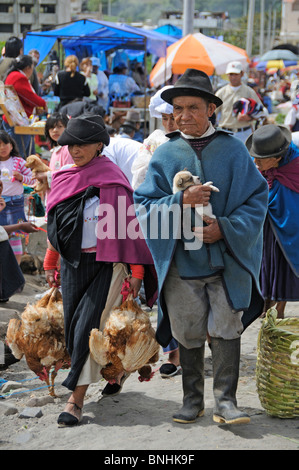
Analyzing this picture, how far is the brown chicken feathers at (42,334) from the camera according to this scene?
16.5ft

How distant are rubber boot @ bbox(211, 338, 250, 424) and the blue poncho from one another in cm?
29

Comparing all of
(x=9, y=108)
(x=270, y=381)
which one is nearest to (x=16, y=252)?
(x=9, y=108)

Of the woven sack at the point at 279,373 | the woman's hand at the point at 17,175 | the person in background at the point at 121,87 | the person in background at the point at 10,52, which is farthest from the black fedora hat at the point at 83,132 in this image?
the person in background at the point at 121,87

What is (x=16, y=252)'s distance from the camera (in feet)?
28.0

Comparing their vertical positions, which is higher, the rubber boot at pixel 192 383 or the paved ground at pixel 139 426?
the rubber boot at pixel 192 383

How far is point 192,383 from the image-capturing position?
15.1ft

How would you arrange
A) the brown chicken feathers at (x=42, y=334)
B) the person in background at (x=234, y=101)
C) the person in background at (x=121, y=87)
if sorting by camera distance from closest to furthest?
the brown chicken feathers at (x=42, y=334)
the person in background at (x=234, y=101)
the person in background at (x=121, y=87)

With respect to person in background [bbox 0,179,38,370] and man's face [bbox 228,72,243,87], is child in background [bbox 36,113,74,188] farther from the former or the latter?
man's face [bbox 228,72,243,87]

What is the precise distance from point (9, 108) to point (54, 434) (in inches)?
270

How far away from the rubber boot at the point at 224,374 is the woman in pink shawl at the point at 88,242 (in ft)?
2.25

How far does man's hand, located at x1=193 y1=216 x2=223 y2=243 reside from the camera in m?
4.23

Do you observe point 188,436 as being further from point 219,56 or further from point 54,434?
point 219,56

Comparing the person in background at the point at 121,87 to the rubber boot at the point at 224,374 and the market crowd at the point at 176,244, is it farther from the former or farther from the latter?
the rubber boot at the point at 224,374

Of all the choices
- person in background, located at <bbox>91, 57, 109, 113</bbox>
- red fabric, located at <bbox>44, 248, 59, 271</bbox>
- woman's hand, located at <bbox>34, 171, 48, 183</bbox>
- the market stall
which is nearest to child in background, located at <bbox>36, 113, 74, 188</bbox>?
woman's hand, located at <bbox>34, 171, 48, 183</bbox>
